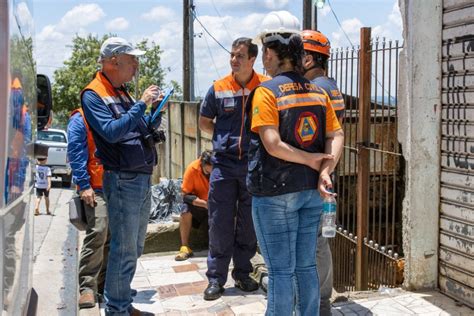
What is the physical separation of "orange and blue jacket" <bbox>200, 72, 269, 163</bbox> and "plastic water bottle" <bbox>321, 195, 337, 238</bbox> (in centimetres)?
133

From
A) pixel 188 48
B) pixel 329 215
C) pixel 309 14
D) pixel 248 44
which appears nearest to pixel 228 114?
pixel 248 44

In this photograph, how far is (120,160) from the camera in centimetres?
363

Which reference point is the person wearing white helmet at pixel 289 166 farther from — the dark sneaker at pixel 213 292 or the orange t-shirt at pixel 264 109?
the dark sneaker at pixel 213 292

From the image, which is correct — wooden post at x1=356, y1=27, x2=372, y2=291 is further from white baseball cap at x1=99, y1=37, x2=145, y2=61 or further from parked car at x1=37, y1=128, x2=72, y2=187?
parked car at x1=37, y1=128, x2=72, y2=187

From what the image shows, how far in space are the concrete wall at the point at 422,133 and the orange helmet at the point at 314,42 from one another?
3.32 feet

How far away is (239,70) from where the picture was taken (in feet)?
14.5

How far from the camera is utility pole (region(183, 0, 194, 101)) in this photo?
16.6 metres

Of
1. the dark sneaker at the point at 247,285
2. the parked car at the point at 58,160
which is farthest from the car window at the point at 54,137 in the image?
the dark sneaker at the point at 247,285

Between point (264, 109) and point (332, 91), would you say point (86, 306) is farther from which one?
point (332, 91)

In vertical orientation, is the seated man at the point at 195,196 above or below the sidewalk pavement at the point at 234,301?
above

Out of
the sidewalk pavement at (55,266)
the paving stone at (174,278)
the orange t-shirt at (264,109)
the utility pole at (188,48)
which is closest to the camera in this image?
the orange t-shirt at (264,109)

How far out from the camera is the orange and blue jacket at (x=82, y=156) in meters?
4.04

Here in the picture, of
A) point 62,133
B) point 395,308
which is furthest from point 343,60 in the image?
point 62,133

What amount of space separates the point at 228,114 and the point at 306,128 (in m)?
1.43
